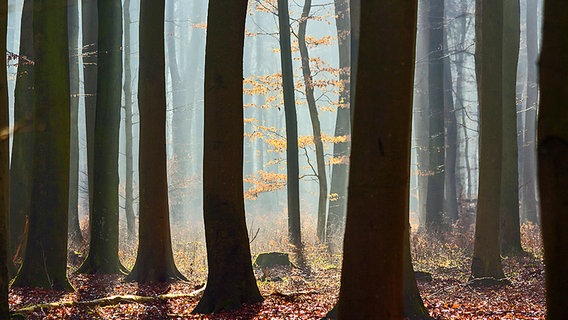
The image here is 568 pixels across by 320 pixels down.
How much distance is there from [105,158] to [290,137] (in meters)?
6.28

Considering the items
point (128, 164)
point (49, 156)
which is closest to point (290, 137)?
point (49, 156)

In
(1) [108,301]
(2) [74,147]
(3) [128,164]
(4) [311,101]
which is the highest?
(4) [311,101]

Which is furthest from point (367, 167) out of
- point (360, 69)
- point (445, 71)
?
point (445, 71)

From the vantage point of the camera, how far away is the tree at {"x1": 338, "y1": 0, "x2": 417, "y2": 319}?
18.5ft

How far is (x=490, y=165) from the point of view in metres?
13.3

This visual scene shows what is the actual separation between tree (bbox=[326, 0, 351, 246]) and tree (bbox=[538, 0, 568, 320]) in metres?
18.4

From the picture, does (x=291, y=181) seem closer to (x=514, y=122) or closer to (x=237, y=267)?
(x=514, y=122)

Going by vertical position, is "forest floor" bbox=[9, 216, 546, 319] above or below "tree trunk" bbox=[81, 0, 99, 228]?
below

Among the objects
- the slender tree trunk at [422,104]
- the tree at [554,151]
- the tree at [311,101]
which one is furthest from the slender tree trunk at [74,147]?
the tree at [554,151]

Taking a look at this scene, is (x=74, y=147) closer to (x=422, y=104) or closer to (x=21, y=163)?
(x=21, y=163)

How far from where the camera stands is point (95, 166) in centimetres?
1423

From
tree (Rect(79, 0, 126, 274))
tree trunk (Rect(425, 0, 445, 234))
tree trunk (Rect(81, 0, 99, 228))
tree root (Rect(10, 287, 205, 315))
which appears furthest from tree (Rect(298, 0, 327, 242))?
tree root (Rect(10, 287, 205, 315))

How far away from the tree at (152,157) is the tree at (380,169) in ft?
25.1

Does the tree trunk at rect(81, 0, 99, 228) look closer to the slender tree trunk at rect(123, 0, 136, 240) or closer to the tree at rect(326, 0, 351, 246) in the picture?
the slender tree trunk at rect(123, 0, 136, 240)
